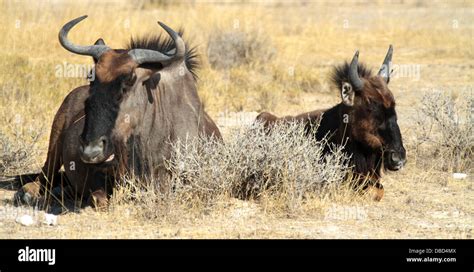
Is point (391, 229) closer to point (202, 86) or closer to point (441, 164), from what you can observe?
point (441, 164)

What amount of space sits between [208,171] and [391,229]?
1683 mm

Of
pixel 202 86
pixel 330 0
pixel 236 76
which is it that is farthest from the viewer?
pixel 330 0

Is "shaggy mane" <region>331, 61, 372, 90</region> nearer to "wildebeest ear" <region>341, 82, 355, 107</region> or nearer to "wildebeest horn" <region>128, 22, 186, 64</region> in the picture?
"wildebeest ear" <region>341, 82, 355, 107</region>

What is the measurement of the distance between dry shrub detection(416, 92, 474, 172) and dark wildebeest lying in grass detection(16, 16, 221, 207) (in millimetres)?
2897

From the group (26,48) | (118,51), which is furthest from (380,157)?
(26,48)

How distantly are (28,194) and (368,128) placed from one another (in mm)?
3310

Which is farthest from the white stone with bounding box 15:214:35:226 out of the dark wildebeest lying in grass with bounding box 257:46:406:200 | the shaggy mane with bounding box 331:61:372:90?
the shaggy mane with bounding box 331:61:372:90

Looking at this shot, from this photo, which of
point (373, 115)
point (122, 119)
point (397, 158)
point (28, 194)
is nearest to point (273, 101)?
point (373, 115)

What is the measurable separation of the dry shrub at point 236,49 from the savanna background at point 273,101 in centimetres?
3

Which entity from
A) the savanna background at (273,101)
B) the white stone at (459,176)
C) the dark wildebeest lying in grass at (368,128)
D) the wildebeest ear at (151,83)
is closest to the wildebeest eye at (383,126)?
the dark wildebeest lying in grass at (368,128)

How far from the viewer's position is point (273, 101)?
12.6 m

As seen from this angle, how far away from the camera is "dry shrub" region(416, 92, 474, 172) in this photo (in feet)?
31.3

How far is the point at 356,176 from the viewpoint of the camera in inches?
329

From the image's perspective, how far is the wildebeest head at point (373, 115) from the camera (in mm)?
8055
